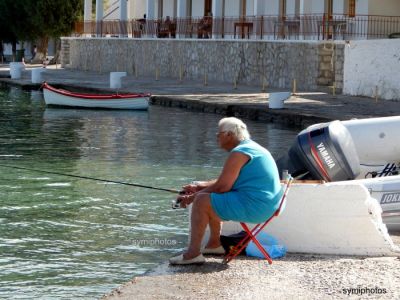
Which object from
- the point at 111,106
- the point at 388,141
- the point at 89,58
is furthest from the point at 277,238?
the point at 89,58

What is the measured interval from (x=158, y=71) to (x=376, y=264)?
1514 inches

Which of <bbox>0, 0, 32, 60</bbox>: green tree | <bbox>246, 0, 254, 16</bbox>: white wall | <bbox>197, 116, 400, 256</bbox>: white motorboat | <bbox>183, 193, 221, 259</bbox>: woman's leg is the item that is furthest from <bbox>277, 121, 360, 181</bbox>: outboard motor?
<bbox>0, 0, 32, 60</bbox>: green tree

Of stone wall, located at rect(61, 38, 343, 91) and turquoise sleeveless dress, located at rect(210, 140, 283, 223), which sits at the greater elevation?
stone wall, located at rect(61, 38, 343, 91)

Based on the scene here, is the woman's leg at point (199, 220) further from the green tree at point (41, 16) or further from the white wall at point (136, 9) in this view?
the green tree at point (41, 16)

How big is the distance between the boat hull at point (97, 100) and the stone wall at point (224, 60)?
695 cm

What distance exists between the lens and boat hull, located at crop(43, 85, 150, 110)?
31.0 metres

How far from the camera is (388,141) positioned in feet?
40.6

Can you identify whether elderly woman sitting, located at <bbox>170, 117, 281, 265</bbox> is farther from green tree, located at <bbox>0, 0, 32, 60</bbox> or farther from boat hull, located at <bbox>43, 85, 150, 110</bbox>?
green tree, located at <bbox>0, 0, 32, 60</bbox>

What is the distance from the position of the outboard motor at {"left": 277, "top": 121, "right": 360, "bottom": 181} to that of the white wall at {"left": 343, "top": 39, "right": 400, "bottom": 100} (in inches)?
710

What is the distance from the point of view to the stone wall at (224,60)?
3450cm

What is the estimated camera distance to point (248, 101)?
100 feet

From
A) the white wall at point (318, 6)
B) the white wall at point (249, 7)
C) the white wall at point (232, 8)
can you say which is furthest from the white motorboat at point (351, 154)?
the white wall at point (232, 8)

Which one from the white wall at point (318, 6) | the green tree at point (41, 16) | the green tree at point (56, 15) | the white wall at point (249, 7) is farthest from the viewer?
the green tree at point (41, 16)

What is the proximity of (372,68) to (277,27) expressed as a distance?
8.18 m
